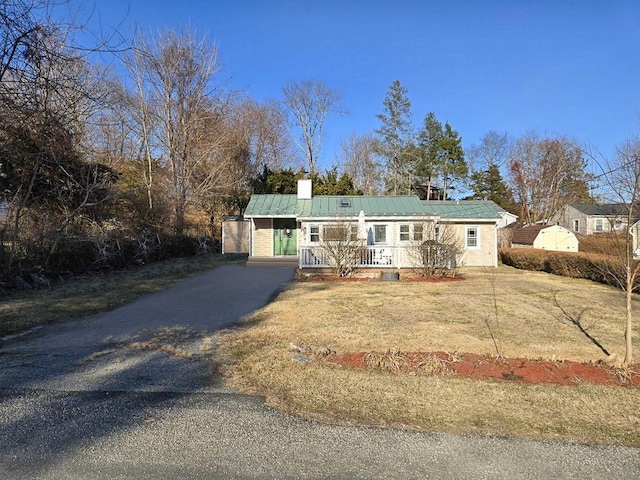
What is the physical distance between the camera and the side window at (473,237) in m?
20.0

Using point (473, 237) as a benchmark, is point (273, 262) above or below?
below

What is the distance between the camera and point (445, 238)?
14.9 m

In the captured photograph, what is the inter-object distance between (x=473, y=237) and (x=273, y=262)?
9.55 meters

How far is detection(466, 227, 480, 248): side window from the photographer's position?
20000mm

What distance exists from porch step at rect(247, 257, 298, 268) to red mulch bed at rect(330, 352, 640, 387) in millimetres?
13533

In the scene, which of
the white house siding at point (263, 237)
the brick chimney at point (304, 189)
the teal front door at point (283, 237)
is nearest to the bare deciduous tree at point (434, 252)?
the teal front door at point (283, 237)

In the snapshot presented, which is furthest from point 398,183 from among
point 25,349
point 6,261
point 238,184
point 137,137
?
point 25,349

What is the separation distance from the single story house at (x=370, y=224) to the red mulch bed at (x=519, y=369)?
35.8 feet

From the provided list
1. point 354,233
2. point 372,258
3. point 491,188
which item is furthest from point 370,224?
point 491,188

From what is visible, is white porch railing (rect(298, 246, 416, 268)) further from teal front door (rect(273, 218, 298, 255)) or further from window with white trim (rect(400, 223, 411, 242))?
teal front door (rect(273, 218, 298, 255))

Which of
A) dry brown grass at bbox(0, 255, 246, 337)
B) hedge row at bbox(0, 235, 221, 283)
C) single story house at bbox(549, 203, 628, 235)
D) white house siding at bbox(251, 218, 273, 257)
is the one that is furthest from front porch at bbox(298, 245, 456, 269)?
single story house at bbox(549, 203, 628, 235)

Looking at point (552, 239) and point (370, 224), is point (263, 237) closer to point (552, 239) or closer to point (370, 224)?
point (370, 224)

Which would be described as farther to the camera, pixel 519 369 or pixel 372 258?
pixel 372 258

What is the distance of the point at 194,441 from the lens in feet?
10.1
